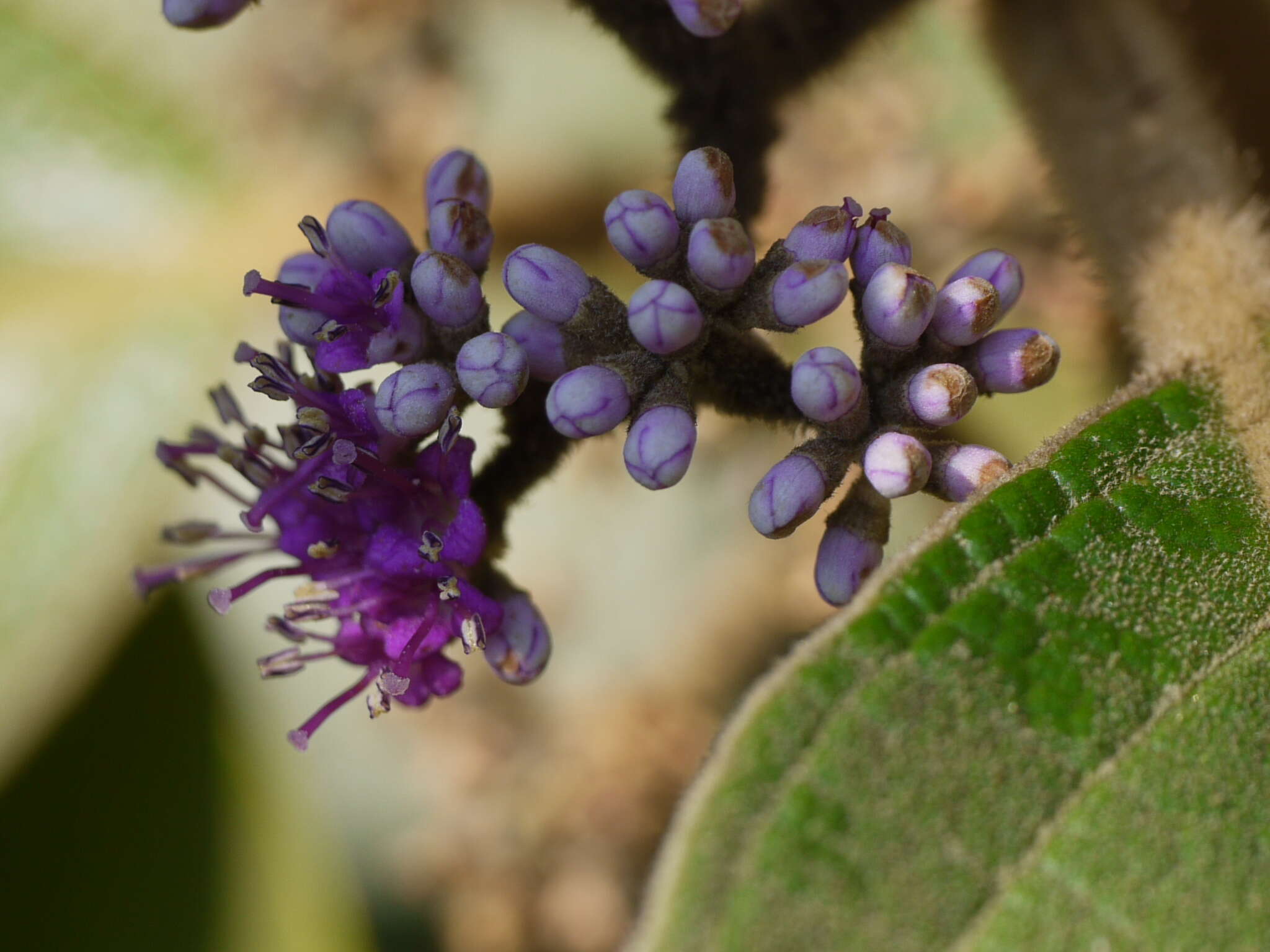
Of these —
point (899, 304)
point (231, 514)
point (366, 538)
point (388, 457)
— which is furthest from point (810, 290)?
point (231, 514)

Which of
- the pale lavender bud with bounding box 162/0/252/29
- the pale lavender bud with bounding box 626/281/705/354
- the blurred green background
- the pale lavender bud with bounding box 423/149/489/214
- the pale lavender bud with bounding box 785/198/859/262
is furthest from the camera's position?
the blurred green background

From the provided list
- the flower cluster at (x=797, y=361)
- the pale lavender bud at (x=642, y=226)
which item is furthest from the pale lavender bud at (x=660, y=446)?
the pale lavender bud at (x=642, y=226)

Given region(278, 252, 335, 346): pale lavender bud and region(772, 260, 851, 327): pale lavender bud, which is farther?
region(278, 252, 335, 346): pale lavender bud

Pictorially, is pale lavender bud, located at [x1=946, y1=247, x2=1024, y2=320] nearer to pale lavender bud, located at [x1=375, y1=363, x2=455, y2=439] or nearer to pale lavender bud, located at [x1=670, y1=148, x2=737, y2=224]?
pale lavender bud, located at [x1=670, y1=148, x2=737, y2=224]

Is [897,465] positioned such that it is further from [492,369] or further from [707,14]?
[707,14]

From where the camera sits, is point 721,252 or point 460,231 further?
point 460,231

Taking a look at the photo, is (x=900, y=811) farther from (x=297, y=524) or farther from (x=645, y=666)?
(x=645, y=666)

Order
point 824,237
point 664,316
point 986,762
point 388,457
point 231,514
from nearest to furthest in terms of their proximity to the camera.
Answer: point 986,762, point 664,316, point 824,237, point 388,457, point 231,514

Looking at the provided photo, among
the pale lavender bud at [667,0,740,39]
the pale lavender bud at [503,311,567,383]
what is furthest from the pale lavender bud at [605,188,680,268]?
the pale lavender bud at [667,0,740,39]
